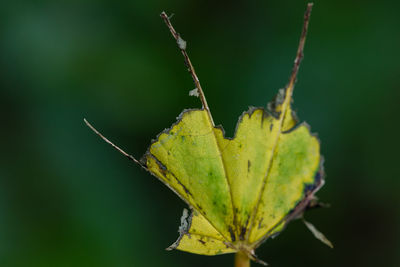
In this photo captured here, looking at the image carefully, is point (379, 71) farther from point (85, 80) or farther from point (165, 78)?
point (85, 80)

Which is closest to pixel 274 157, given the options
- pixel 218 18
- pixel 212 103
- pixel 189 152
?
pixel 189 152

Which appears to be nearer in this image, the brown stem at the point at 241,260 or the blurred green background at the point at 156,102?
the brown stem at the point at 241,260

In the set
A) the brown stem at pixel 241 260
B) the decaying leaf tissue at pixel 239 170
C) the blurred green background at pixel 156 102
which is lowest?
the brown stem at pixel 241 260

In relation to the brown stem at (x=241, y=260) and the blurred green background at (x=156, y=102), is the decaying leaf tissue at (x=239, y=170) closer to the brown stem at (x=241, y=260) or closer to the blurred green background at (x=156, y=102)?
the brown stem at (x=241, y=260)

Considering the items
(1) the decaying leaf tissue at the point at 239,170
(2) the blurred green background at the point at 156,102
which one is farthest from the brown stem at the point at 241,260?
(2) the blurred green background at the point at 156,102

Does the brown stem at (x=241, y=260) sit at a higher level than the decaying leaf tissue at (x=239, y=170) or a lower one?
lower

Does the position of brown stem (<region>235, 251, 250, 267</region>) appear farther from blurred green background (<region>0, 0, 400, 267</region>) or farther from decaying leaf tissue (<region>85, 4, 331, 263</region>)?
blurred green background (<region>0, 0, 400, 267</region>)
